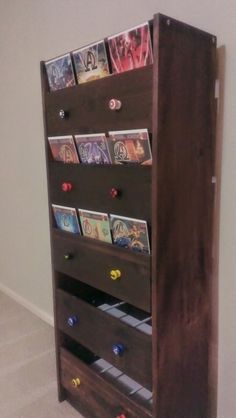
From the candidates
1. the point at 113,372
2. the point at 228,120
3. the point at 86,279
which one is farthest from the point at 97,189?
the point at 113,372

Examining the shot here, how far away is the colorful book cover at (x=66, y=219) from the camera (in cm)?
127

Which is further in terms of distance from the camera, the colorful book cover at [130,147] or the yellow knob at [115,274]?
the yellow knob at [115,274]

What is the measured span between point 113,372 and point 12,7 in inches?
82.5

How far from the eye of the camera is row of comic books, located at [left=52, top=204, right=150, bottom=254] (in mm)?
1033

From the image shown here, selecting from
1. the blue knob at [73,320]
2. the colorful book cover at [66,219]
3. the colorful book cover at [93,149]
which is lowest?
the blue knob at [73,320]

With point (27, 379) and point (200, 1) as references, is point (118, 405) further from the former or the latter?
point (200, 1)

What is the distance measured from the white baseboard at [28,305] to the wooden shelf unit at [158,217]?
0.94 metres

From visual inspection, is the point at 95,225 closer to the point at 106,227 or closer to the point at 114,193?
the point at 106,227

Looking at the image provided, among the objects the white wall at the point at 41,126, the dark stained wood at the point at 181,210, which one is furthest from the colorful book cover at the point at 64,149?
the white wall at the point at 41,126

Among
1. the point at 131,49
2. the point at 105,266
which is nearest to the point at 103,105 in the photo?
the point at 131,49

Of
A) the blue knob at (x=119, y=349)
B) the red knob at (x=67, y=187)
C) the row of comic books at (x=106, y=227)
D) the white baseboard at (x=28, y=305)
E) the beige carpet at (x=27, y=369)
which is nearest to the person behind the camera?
the row of comic books at (x=106, y=227)

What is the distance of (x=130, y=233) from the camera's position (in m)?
1.07

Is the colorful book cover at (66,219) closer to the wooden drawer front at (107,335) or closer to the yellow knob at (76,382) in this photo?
the wooden drawer front at (107,335)

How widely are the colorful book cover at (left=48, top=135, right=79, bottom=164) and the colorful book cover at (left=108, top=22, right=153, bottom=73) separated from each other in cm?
30
